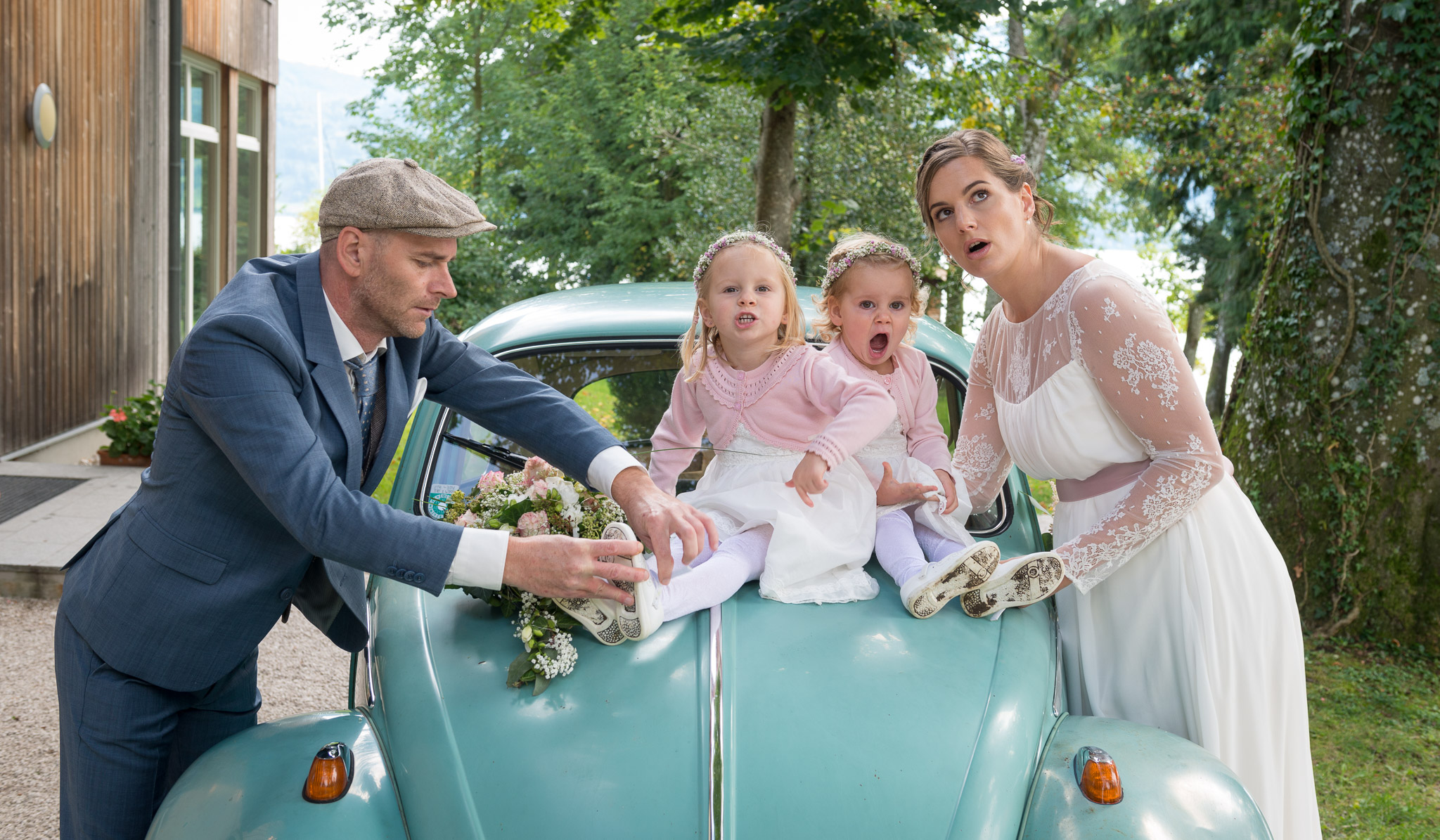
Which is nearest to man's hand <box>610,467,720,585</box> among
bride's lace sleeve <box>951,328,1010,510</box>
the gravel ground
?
bride's lace sleeve <box>951,328,1010,510</box>

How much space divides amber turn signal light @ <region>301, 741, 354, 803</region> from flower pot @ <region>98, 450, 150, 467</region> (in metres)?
7.27

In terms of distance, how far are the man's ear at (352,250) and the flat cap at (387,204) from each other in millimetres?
19

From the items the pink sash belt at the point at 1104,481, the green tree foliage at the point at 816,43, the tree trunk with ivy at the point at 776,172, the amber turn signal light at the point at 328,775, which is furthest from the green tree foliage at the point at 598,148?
the amber turn signal light at the point at 328,775

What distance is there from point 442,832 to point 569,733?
30 cm

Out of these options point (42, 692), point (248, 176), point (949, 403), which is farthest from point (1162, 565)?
point (248, 176)

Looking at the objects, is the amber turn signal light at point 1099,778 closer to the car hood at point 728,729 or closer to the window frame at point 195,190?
the car hood at point 728,729

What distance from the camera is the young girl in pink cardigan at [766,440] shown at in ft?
8.44

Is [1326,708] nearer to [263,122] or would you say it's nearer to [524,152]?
[263,122]

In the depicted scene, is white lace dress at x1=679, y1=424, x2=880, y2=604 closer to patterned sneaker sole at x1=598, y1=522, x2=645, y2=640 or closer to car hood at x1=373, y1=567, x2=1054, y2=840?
car hood at x1=373, y1=567, x2=1054, y2=840

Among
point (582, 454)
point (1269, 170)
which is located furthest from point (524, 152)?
point (582, 454)

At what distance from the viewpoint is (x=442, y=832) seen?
1.96 m

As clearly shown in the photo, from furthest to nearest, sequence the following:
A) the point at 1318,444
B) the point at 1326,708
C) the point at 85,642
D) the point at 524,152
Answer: the point at 524,152, the point at 1318,444, the point at 1326,708, the point at 85,642

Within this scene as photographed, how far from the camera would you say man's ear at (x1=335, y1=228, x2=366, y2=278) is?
2236 millimetres

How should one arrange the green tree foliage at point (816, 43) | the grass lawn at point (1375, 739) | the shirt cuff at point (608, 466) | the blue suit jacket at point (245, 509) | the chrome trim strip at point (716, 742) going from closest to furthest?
the chrome trim strip at point (716, 742), the blue suit jacket at point (245, 509), the shirt cuff at point (608, 466), the grass lawn at point (1375, 739), the green tree foliage at point (816, 43)
